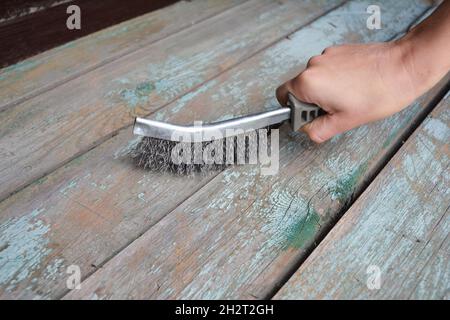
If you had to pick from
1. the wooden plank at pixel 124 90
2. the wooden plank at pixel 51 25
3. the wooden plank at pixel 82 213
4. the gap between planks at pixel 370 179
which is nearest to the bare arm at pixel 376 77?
the gap between planks at pixel 370 179

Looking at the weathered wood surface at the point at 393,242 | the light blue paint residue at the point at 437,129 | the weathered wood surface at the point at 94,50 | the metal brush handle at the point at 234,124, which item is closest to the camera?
the weathered wood surface at the point at 393,242

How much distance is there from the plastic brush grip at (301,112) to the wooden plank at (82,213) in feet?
0.63

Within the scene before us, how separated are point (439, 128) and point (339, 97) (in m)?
0.31

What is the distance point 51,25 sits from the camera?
1.23 meters

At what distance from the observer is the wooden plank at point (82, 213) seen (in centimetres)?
74

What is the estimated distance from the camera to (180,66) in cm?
122

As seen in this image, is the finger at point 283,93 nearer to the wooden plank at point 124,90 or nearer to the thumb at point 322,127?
the thumb at point 322,127

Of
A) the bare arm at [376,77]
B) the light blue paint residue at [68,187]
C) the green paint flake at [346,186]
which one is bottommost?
the light blue paint residue at [68,187]

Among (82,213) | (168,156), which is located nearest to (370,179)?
(168,156)

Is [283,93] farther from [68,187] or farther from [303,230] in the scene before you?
[68,187]

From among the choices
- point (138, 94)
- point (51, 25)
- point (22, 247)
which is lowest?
point (22, 247)

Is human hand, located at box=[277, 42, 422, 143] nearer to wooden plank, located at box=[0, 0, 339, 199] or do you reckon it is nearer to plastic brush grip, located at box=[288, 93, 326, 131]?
plastic brush grip, located at box=[288, 93, 326, 131]

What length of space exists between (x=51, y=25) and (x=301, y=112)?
27.9 inches

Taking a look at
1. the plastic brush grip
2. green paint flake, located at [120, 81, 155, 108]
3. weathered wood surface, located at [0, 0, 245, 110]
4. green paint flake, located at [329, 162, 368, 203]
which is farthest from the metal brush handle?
weathered wood surface, located at [0, 0, 245, 110]
